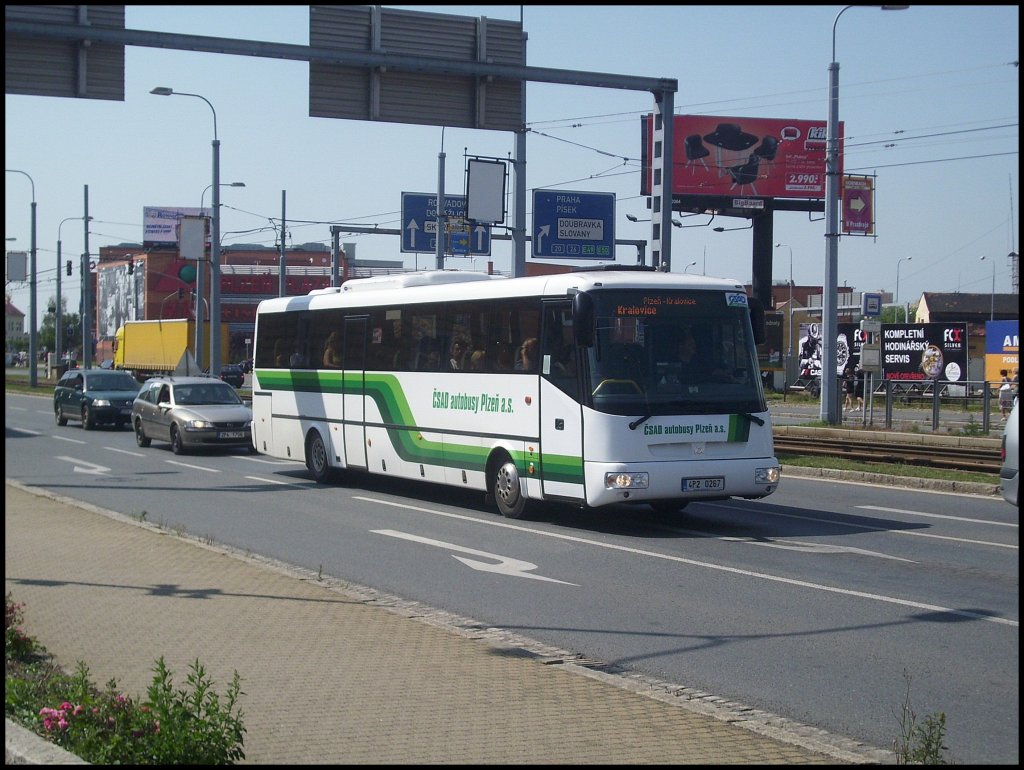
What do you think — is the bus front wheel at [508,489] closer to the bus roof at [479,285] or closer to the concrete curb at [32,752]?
the bus roof at [479,285]

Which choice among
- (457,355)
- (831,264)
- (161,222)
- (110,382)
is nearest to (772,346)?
(831,264)

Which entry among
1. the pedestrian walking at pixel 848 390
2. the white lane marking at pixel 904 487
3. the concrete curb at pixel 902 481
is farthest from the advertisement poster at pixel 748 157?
the white lane marking at pixel 904 487

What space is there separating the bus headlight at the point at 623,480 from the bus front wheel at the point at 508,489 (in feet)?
5.78

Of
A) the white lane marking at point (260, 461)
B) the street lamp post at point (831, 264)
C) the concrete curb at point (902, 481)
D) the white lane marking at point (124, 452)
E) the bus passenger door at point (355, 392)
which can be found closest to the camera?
the concrete curb at point (902, 481)

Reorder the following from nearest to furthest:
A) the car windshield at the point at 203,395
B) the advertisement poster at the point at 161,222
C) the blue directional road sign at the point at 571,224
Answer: the car windshield at the point at 203,395 → the blue directional road sign at the point at 571,224 → the advertisement poster at the point at 161,222

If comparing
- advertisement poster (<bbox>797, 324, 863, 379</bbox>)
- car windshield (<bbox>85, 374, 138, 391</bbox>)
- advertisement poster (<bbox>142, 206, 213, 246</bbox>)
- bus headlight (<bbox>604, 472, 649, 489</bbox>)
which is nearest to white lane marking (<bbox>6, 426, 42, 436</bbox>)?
car windshield (<bbox>85, 374, 138, 391</bbox>)

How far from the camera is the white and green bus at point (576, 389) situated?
44.4ft

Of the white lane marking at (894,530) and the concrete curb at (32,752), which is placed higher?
the concrete curb at (32,752)

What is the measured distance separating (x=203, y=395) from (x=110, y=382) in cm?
1000

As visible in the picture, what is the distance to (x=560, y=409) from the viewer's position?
14.0m

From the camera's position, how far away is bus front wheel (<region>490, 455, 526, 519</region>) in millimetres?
14906

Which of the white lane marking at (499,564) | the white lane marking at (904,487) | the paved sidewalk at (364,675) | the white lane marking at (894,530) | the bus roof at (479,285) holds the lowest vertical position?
the white lane marking at (904,487)

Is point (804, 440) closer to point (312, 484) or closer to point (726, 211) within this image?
point (312, 484)

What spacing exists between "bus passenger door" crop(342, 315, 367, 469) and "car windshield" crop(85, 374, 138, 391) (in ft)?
62.5
